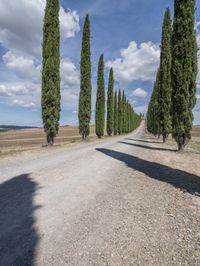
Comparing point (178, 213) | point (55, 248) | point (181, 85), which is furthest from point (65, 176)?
point (181, 85)

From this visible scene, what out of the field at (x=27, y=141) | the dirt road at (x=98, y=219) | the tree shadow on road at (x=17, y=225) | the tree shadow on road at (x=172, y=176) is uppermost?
the tree shadow on road at (x=17, y=225)

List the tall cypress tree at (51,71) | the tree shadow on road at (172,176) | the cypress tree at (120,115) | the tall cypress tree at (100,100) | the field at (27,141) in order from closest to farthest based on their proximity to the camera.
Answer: the tree shadow on road at (172,176) < the tall cypress tree at (51,71) < the field at (27,141) < the tall cypress tree at (100,100) < the cypress tree at (120,115)

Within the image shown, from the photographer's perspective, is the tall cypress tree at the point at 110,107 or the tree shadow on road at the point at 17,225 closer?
the tree shadow on road at the point at 17,225

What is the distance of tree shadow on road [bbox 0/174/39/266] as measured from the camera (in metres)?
3.09

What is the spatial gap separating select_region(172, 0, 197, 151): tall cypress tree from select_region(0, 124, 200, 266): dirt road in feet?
25.5

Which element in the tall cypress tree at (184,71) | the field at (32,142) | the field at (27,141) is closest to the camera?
the tall cypress tree at (184,71)

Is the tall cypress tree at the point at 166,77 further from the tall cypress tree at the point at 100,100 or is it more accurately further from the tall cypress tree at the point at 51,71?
the tall cypress tree at the point at 100,100

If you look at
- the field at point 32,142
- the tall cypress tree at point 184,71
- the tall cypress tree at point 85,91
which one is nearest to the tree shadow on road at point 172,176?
the tall cypress tree at point 184,71

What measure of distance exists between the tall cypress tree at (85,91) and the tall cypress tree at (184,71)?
12.7 metres

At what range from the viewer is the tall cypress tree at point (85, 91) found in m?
26.5

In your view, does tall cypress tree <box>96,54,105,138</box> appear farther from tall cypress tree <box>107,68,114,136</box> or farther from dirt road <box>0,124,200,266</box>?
dirt road <box>0,124,200,266</box>

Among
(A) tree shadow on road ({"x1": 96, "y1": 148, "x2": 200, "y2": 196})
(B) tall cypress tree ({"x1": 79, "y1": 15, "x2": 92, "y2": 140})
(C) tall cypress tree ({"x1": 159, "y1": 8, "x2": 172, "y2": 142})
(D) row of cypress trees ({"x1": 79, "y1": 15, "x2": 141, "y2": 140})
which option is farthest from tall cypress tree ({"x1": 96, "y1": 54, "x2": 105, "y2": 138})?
(A) tree shadow on road ({"x1": 96, "y1": 148, "x2": 200, "y2": 196})

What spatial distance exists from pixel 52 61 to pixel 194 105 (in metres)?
11.0

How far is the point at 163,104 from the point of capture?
958 inches
